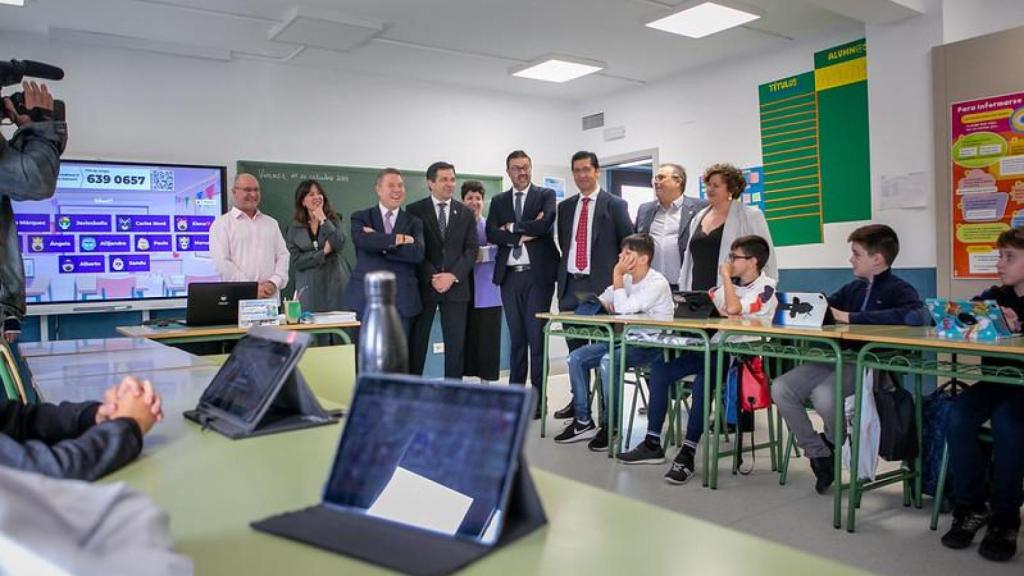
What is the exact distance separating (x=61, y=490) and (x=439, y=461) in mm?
372

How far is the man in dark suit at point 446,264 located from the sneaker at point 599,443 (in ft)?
4.35

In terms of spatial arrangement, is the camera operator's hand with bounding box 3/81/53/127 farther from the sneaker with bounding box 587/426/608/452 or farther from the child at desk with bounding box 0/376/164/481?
the sneaker with bounding box 587/426/608/452

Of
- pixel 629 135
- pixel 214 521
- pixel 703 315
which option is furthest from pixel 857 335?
pixel 629 135

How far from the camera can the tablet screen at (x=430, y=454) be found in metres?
0.79

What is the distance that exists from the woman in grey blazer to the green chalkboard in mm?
448

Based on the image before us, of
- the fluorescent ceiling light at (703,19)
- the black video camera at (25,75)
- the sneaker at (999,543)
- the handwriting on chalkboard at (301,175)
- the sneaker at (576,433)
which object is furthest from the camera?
the handwriting on chalkboard at (301,175)

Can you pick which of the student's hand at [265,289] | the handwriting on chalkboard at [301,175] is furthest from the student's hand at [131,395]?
the handwriting on chalkboard at [301,175]

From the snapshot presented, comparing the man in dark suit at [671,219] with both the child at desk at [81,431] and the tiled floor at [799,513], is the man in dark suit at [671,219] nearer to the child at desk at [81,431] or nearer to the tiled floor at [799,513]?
the tiled floor at [799,513]

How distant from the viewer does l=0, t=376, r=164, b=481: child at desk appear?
100 cm

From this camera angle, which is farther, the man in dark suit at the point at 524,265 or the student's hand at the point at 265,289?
the man in dark suit at the point at 524,265

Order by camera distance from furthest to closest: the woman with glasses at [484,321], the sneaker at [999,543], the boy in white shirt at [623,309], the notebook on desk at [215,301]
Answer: the woman with glasses at [484,321] → the boy in white shirt at [623,309] → the notebook on desk at [215,301] → the sneaker at [999,543]

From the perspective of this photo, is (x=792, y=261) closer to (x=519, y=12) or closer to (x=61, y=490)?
(x=519, y=12)

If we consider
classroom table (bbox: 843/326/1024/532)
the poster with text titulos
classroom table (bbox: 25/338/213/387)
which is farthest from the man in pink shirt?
the poster with text titulos

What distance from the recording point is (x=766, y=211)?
5.60 metres
